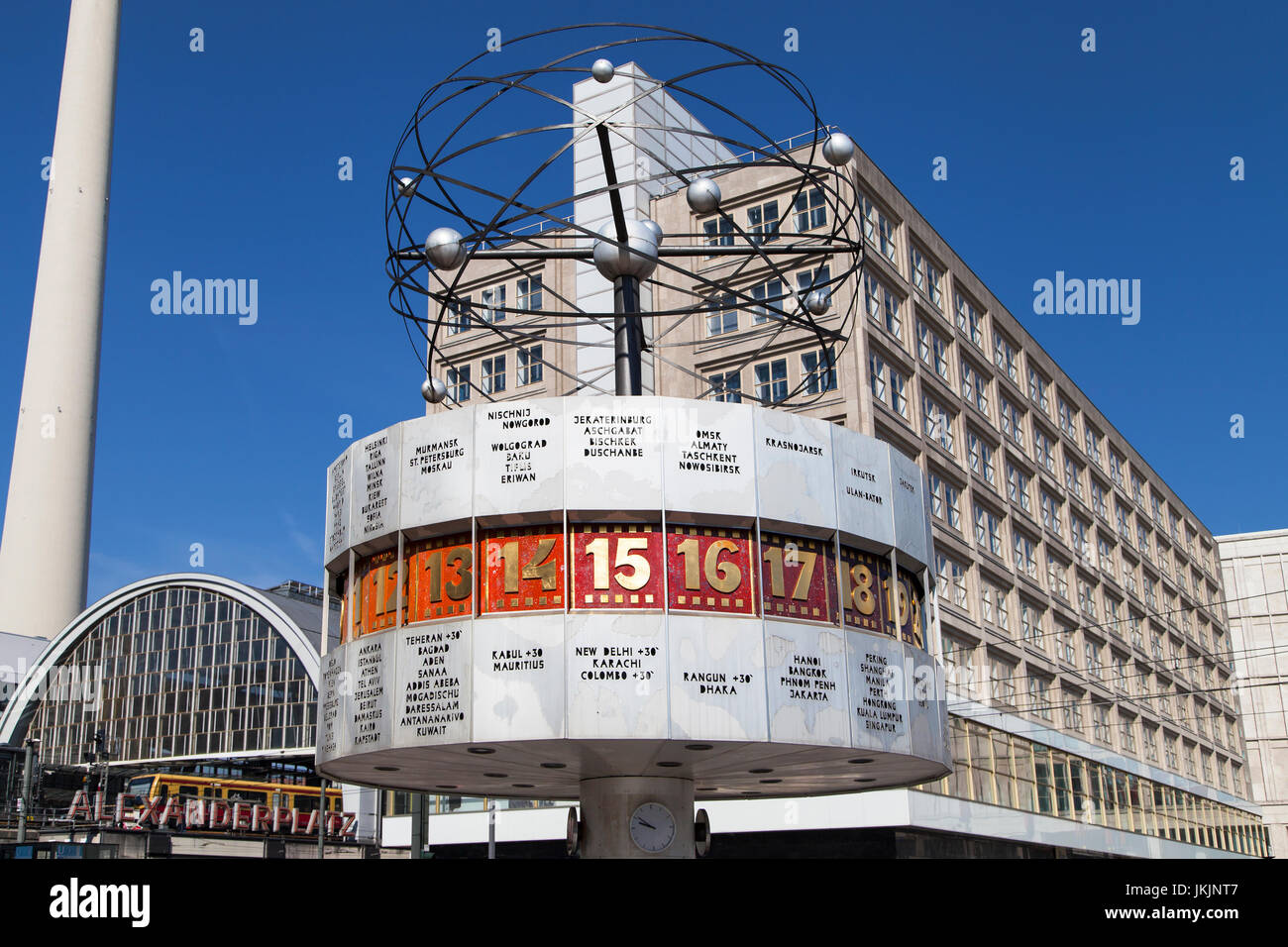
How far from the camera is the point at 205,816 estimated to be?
221ft

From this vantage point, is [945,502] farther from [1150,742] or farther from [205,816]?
[205,816]

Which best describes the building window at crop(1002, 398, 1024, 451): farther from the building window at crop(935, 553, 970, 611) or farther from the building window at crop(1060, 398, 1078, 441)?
the building window at crop(935, 553, 970, 611)

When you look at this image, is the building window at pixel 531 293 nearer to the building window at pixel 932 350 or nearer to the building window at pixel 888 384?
the building window at pixel 888 384

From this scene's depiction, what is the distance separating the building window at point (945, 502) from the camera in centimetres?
5534

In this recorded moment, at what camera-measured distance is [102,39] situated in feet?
301

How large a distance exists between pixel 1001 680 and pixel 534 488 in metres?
44.6

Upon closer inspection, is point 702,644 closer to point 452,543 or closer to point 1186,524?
point 452,543

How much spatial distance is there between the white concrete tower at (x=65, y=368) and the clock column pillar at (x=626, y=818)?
2949 inches

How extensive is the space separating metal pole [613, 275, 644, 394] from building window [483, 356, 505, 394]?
4111 centimetres

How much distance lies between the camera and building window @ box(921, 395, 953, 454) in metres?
56.5

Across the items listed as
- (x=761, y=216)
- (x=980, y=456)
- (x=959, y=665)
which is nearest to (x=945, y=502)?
(x=980, y=456)

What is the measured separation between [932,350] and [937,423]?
3.76m

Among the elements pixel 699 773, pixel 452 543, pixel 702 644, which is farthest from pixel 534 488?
pixel 699 773

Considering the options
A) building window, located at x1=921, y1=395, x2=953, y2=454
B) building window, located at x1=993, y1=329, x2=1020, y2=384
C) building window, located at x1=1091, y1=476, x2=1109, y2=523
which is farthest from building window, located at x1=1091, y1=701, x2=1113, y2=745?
building window, located at x1=921, y1=395, x2=953, y2=454
